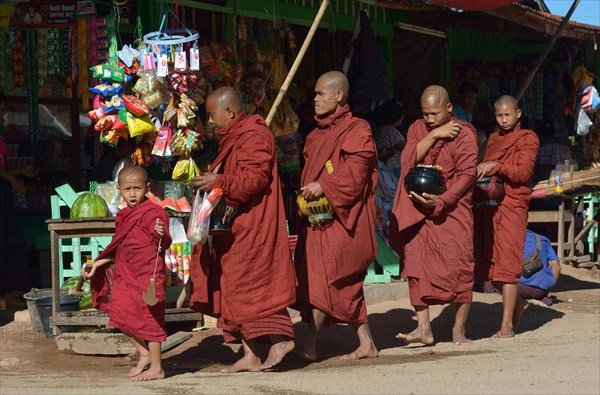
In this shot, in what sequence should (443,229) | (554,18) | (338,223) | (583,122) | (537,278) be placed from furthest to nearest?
(583,122)
(554,18)
(537,278)
(443,229)
(338,223)

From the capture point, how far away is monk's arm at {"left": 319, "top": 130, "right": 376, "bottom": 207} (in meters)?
7.08

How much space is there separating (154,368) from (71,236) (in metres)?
1.50

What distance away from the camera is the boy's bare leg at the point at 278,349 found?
22.5ft

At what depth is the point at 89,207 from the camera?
25.8 feet

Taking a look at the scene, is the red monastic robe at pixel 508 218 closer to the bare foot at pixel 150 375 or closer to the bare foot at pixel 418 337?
the bare foot at pixel 418 337

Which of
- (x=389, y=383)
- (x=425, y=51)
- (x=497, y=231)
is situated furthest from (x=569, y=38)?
(x=389, y=383)

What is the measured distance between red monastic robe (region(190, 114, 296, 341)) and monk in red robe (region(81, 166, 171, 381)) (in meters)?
0.42

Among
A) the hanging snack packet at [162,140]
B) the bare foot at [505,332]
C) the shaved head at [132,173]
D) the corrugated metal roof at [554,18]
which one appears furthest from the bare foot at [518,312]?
the corrugated metal roof at [554,18]

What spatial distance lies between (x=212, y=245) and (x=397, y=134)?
4515 mm

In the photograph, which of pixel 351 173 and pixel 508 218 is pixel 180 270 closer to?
pixel 351 173

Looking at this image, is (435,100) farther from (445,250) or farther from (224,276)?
(224,276)

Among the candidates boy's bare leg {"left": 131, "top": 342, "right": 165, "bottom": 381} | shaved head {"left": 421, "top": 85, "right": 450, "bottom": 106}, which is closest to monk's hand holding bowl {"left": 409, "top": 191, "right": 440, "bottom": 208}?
shaved head {"left": 421, "top": 85, "right": 450, "bottom": 106}

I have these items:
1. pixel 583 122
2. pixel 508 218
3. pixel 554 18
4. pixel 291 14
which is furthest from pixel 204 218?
pixel 583 122

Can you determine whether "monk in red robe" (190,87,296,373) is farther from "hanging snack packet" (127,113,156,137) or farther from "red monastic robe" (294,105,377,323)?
"hanging snack packet" (127,113,156,137)
